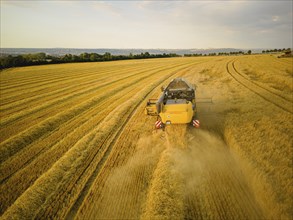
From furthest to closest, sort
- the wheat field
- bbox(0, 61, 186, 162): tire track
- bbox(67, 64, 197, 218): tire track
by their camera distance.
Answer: bbox(0, 61, 186, 162): tire track
bbox(67, 64, 197, 218): tire track
the wheat field

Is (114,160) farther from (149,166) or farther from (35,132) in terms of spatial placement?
(35,132)

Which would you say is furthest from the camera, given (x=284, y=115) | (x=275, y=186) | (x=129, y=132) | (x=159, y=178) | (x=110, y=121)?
(x=110, y=121)

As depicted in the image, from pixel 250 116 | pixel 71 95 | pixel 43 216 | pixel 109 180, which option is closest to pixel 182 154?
pixel 109 180

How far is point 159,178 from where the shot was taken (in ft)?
14.8

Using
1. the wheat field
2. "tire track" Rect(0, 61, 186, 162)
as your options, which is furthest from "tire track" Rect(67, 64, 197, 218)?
"tire track" Rect(0, 61, 186, 162)

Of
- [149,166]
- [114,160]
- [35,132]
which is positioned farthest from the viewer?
[35,132]

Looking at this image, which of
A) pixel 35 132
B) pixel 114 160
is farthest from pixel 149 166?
pixel 35 132

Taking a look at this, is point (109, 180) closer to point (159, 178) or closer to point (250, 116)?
point (159, 178)

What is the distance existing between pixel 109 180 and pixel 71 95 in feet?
35.4

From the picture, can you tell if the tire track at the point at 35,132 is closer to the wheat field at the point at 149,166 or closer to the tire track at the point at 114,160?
the wheat field at the point at 149,166

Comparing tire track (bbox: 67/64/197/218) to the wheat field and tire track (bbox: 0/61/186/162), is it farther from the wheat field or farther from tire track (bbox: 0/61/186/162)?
tire track (bbox: 0/61/186/162)

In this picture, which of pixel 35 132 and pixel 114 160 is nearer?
pixel 114 160

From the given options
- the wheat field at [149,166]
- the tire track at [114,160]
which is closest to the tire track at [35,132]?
the wheat field at [149,166]

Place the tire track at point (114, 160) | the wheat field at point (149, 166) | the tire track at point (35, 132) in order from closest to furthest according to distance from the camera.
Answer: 1. the wheat field at point (149, 166)
2. the tire track at point (114, 160)
3. the tire track at point (35, 132)
